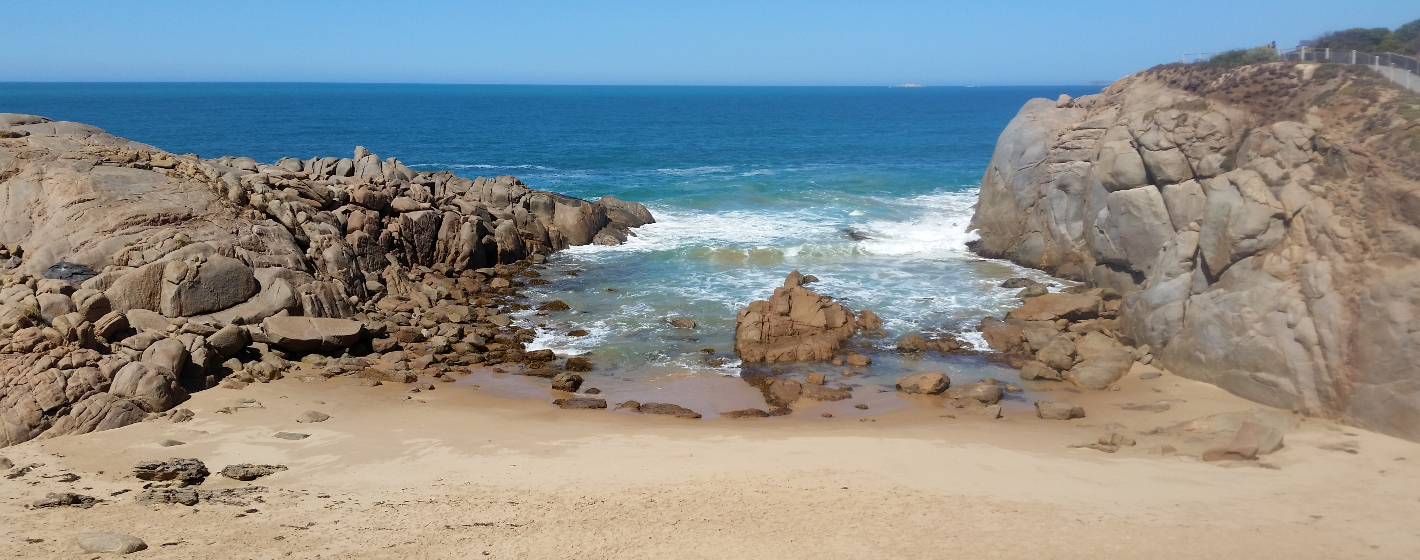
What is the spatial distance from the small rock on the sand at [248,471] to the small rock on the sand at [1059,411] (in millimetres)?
13768

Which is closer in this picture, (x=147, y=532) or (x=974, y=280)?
(x=147, y=532)

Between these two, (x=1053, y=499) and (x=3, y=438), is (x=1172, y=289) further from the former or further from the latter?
(x=3, y=438)

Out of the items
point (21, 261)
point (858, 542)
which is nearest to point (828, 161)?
point (21, 261)

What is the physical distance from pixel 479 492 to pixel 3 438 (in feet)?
26.9

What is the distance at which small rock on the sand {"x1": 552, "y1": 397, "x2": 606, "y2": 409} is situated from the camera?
1906 centimetres

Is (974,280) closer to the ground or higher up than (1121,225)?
closer to the ground

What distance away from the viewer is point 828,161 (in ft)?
208

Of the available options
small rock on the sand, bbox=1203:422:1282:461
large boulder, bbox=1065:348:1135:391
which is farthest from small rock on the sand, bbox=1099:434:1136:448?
large boulder, bbox=1065:348:1135:391

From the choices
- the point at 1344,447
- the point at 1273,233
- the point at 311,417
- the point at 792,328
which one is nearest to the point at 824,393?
the point at 792,328

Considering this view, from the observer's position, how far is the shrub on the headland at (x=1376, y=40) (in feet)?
84.7

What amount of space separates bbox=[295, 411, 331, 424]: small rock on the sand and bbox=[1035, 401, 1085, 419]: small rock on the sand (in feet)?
45.0

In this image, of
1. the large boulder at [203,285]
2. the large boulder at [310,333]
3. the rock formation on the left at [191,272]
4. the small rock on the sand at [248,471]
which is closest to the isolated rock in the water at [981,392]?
the rock formation on the left at [191,272]

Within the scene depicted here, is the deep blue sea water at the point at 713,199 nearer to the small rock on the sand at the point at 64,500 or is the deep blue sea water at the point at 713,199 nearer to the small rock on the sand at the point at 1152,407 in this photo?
the small rock on the sand at the point at 1152,407

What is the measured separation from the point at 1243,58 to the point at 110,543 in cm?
2884
